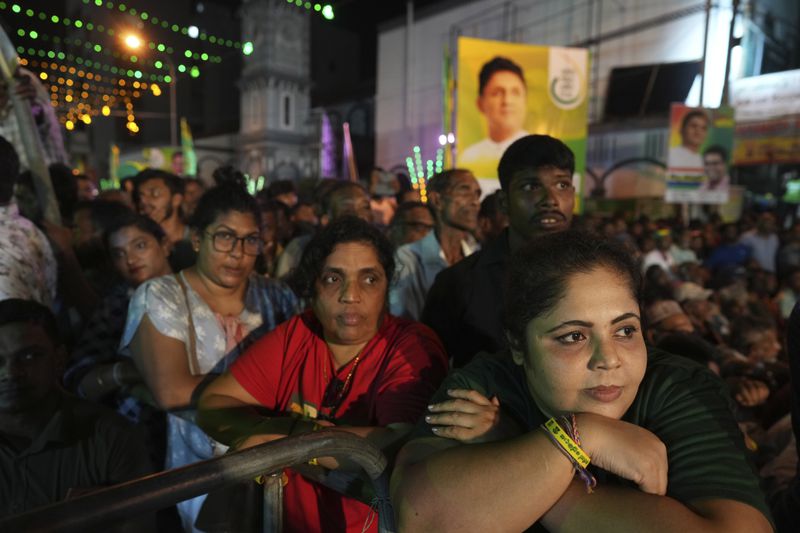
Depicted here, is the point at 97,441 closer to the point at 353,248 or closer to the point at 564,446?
the point at 353,248

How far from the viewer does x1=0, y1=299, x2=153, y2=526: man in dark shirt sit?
2.06 m

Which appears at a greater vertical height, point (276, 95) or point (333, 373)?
point (276, 95)

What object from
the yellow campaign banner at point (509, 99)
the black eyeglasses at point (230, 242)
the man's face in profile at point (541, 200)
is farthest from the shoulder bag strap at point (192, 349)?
the yellow campaign banner at point (509, 99)

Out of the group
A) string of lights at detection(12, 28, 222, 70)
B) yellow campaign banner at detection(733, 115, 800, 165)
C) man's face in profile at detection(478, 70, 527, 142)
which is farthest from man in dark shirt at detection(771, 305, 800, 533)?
yellow campaign banner at detection(733, 115, 800, 165)

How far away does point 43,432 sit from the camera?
2.10 m

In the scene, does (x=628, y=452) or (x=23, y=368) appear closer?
(x=628, y=452)

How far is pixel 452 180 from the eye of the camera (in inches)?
161

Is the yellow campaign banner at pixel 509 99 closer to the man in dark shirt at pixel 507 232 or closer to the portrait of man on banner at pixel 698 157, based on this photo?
the man in dark shirt at pixel 507 232

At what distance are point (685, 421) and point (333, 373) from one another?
1134mm

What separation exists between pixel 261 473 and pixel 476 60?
5.52m

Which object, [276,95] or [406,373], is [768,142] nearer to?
[406,373]

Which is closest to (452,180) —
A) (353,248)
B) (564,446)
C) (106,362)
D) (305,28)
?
(353,248)

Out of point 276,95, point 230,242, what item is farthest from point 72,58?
point 230,242

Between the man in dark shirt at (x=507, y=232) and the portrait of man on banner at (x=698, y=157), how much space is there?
7417 mm
